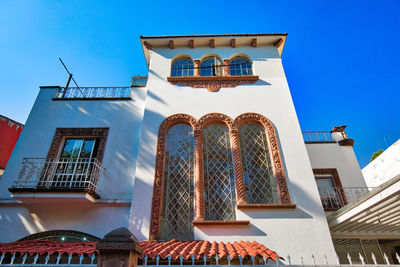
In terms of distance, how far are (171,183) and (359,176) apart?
652cm

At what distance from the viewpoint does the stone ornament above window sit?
25.7 feet

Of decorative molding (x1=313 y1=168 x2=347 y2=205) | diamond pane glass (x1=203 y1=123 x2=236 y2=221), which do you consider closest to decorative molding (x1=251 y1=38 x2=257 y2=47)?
diamond pane glass (x1=203 y1=123 x2=236 y2=221)

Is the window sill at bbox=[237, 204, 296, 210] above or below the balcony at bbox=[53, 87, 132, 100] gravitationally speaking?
Answer: below

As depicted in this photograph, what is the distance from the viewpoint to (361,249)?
6824 mm

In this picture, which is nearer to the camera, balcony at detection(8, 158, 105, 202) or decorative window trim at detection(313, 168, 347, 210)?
balcony at detection(8, 158, 105, 202)

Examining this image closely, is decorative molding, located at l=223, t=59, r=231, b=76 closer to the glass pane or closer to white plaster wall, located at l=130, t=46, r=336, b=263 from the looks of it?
white plaster wall, located at l=130, t=46, r=336, b=263

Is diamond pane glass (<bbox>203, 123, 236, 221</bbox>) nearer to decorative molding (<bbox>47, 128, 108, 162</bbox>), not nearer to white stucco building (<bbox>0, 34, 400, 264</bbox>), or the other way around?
white stucco building (<bbox>0, 34, 400, 264</bbox>)

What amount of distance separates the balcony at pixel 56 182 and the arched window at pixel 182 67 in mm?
4042

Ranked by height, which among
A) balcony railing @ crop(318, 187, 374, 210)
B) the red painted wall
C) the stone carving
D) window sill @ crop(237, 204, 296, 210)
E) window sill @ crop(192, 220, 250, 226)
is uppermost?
the stone carving

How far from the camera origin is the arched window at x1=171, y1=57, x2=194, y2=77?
834 centimetres

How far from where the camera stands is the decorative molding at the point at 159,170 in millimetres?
5547

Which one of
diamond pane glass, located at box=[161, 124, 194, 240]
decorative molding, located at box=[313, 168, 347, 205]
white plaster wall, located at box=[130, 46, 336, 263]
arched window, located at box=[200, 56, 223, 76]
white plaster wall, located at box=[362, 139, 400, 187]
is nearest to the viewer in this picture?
white plaster wall, located at box=[130, 46, 336, 263]

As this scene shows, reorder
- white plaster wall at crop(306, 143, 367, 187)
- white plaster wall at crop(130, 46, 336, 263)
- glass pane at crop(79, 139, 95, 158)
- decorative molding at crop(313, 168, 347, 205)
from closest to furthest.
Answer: white plaster wall at crop(130, 46, 336, 263)
glass pane at crop(79, 139, 95, 158)
decorative molding at crop(313, 168, 347, 205)
white plaster wall at crop(306, 143, 367, 187)

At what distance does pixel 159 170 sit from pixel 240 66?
189 inches
